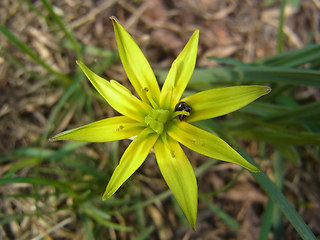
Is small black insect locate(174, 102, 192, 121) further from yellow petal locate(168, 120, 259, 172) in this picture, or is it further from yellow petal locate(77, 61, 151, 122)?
yellow petal locate(77, 61, 151, 122)

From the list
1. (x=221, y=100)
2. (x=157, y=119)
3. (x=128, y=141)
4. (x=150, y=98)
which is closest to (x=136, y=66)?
(x=150, y=98)

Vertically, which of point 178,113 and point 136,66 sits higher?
point 136,66

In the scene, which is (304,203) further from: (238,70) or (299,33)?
(299,33)

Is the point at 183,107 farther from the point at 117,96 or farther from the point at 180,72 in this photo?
the point at 117,96

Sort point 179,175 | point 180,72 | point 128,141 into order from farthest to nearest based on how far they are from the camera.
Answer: point 128,141 → point 180,72 → point 179,175

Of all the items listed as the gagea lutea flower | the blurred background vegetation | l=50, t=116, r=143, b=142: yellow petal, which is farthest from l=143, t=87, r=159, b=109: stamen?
the blurred background vegetation

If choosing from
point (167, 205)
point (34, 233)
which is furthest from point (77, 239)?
point (167, 205)
